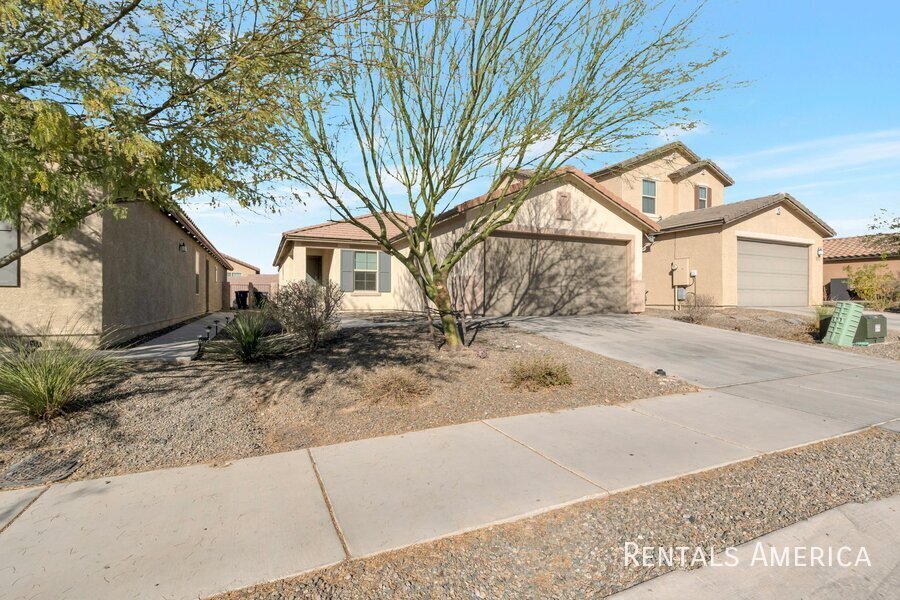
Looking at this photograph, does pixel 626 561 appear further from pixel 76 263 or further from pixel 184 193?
pixel 76 263

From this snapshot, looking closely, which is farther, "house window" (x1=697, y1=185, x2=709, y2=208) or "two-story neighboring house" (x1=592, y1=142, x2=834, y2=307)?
"house window" (x1=697, y1=185, x2=709, y2=208)

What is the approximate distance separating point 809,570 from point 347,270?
1667 cm

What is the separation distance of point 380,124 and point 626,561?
8151 mm

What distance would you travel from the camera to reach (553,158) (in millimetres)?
8828

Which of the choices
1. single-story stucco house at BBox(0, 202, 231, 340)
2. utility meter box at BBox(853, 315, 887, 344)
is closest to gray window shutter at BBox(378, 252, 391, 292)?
single-story stucco house at BBox(0, 202, 231, 340)

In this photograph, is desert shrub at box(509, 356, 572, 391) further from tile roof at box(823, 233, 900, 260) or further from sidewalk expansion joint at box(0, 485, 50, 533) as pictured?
tile roof at box(823, 233, 900, 260)

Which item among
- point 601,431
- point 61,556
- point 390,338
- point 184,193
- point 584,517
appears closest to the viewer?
point 61,556

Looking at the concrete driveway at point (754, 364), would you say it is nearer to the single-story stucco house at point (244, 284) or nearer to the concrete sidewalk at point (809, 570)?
the concrete sidewalk at point (809, 570)

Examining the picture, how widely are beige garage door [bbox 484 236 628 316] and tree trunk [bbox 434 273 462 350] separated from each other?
5117 mm

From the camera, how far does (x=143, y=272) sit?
1089cm

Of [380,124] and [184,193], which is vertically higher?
[380,124]

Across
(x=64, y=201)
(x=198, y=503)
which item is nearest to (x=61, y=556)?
(x=198, y=503)

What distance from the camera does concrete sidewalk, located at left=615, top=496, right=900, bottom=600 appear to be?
2.40 m

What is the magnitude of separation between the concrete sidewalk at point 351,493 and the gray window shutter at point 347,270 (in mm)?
13488
